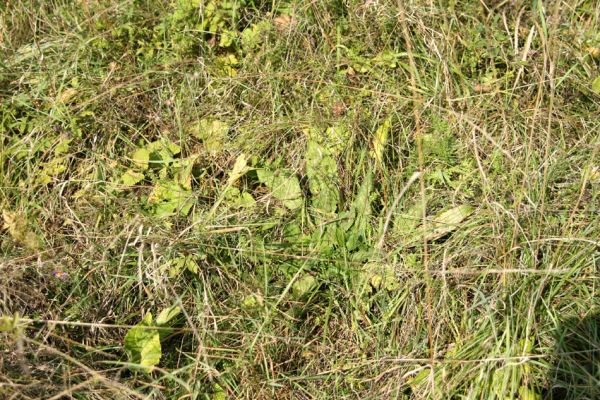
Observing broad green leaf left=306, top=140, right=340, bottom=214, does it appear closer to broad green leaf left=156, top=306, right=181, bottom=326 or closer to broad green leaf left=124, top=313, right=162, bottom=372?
broad green leaf left=156, top=306, right=181, bottom=326

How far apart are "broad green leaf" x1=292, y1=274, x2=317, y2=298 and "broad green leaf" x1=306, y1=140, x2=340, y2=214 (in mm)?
281

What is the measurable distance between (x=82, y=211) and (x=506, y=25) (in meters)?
1.84

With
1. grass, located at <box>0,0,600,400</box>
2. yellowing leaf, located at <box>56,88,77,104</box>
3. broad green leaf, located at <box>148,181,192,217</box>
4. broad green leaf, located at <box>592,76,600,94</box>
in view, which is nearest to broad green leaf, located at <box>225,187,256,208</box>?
Result: grass, located at <box>0,0,600,400</box>

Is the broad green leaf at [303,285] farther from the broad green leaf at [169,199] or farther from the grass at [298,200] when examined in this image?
the broad green leaf at [169,199]

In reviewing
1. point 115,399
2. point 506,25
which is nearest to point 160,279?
point 115,399

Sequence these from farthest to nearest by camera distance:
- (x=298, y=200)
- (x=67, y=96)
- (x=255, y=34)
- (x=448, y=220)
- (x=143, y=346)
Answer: (x=255, y=34) → (x=67, y=96) → (x=298, y=200) → (x=448, y=220) → (x=143, y=346)

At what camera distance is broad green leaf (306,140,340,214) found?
8.13 ft

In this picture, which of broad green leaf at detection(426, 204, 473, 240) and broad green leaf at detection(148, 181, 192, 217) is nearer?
broad green leaf at detection(426, 204, 473, 240)

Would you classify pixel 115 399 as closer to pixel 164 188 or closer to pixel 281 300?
pixel 281 300

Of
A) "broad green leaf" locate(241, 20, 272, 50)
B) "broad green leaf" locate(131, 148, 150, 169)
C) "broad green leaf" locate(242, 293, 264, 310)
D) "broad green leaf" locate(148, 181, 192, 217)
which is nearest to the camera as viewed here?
"broad green leaf" locate(242, 293, 264, 310)

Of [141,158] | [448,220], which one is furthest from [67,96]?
[448,220]

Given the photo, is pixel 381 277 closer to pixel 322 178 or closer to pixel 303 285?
pixel 303 285

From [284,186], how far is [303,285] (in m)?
0.40

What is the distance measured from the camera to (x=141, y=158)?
8.62ft
